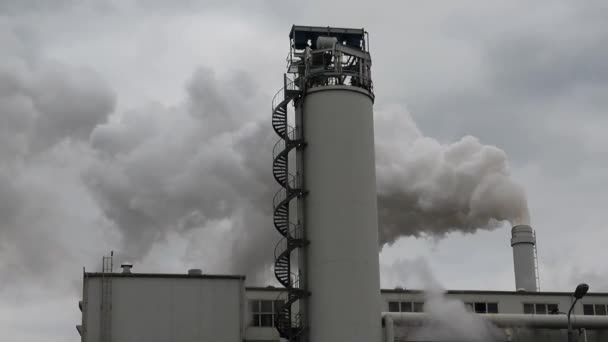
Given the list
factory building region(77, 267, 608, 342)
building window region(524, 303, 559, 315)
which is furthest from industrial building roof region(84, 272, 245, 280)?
building window region(524, 303, 559, 315)

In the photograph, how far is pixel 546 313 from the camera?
205 ft

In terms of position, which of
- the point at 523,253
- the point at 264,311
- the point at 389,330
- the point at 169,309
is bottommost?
the point at 389,330

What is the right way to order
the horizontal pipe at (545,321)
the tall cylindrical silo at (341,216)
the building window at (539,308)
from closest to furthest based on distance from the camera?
1. the tall cylindrical silo at (341,216)
2. the horizontal pipe at (545,321)
3. the building window at (539,308)

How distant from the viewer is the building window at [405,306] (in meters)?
59.7

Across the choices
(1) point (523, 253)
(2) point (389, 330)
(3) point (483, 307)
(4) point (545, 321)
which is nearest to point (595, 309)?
(1) point (523, 253)

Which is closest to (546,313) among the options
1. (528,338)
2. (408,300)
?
(528,338)

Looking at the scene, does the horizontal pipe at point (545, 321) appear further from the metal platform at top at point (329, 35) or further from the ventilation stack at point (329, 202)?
the metal platform at top at point (329, 35)

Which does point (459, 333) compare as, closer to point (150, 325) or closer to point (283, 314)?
point (283, 314)

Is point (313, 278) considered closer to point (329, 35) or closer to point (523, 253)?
point (329, 35)

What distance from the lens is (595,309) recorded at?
6372cm

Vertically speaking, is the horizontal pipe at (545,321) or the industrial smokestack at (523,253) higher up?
the industrial smokestack at (523,253)

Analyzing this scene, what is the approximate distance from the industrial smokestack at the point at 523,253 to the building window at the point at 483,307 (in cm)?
598

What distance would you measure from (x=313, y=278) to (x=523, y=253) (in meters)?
21.0

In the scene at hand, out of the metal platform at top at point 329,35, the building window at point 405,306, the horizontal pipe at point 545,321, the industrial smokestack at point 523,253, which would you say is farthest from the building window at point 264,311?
the industrial smokestack at point 523,253
